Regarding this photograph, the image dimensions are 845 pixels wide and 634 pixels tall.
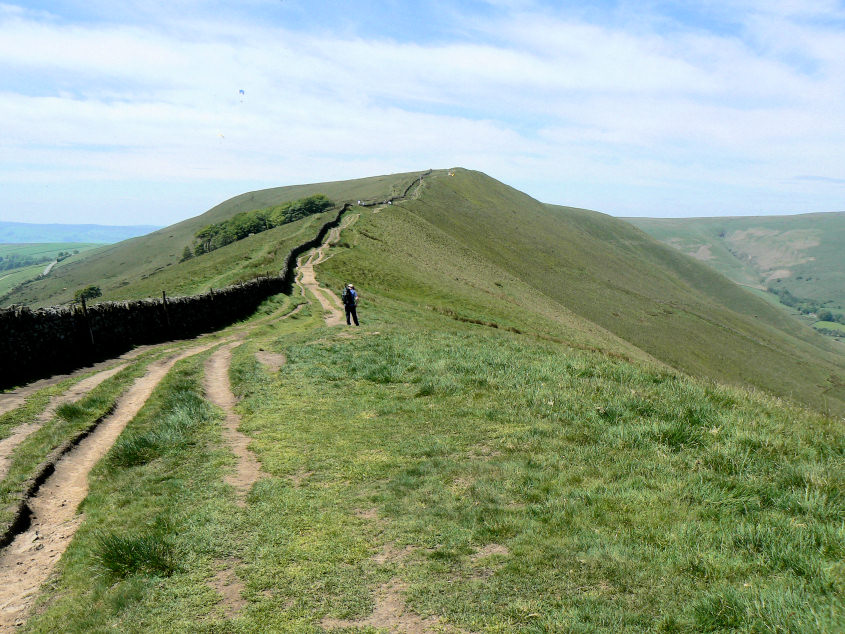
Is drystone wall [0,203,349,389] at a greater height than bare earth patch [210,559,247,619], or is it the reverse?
drystone wall [0,203,349,389]

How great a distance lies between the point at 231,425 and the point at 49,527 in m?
4.98

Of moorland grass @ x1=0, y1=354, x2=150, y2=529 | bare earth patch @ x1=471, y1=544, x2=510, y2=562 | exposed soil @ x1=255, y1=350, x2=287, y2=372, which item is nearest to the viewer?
bare earth patch @ x1=471, y1=544, x2=510, y2=562

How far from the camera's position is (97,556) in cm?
819

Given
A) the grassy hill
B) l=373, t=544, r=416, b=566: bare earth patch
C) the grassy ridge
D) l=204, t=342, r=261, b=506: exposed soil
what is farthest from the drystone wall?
l=373, t=544, r=416, b=566: bare earth patch

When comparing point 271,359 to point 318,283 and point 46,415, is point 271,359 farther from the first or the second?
point 318,283

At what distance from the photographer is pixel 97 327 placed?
76.8 ft

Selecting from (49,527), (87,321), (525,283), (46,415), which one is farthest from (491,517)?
(525,283)

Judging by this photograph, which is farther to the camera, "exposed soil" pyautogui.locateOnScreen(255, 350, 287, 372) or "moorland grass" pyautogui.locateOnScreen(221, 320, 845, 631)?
"exposed soil" pyautogui.locateOnScreen(255, 350, 287, 372)

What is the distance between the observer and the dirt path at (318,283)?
3614cm

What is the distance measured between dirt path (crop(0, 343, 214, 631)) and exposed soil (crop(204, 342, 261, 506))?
8.60ft

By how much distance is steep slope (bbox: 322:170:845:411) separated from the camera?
2363 inches

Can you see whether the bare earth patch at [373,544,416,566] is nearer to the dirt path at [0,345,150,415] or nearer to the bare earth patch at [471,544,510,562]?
the bare earth patch at [471,544,510,562]

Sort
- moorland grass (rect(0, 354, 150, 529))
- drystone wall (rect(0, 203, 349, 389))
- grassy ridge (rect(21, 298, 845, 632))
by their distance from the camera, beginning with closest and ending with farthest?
grassy ridge (rect(21, 298, 845, 632)) → moorland grass (rect(0, 354, 150, 529)) → drystone wall (rect(0, 203, 349, 389))

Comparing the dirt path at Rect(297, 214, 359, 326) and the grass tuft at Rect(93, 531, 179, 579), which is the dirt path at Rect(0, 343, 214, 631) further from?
the dirt path at Rect(297, 214, 359, 326)
